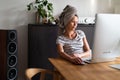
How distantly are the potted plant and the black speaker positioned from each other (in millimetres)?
545

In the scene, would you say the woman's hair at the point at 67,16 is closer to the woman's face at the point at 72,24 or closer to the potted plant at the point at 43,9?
the woman's face at the point at 72,24

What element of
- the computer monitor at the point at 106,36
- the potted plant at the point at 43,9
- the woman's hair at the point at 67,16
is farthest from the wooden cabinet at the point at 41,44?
the computer monitor at the point at 106,36

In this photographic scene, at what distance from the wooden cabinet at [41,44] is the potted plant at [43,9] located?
0.16 m

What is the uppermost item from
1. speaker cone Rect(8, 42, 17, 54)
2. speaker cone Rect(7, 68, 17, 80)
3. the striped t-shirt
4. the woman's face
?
the woman's face

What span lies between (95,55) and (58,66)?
0.33 m

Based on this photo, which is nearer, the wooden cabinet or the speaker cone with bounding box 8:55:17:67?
the speaker cone with bounding box 8:55:17:67

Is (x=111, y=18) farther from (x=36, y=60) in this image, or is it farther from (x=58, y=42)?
(x=36, y=60)

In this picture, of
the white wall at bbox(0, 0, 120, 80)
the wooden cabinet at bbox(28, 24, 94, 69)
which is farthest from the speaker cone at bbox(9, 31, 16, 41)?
the white wall at bbox(0, 0, 120, 80)

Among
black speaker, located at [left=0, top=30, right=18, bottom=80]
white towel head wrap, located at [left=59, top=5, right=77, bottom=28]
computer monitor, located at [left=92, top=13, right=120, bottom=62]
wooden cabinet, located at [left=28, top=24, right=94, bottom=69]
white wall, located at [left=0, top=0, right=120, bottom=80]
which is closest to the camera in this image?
computer monitor, located at [left=92, top=13, right=120, bottom=62]

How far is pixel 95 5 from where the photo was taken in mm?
3709

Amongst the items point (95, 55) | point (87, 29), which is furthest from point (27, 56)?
point (95, 55)

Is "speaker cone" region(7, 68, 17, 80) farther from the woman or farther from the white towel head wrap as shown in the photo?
the white towel head wrap

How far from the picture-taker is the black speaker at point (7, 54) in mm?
2902

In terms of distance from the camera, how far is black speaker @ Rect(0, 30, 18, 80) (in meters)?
2.90
